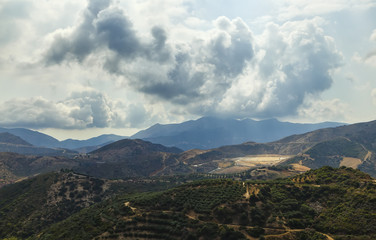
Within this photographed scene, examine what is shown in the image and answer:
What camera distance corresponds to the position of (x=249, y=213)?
258 feet

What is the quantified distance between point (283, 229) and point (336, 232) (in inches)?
532

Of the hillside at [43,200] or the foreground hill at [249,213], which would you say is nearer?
the foreground hill at [249,213]

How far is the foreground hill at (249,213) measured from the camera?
67.6 metres

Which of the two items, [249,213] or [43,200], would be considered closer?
[249,213]

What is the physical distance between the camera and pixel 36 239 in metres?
86.9

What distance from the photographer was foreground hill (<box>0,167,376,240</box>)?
67625mm

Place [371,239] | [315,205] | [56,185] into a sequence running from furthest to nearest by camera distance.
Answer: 1. [56,185]
2. [315,205]
3. [371,239]

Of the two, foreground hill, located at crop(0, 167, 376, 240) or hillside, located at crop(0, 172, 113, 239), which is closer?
foreground hill, located at crop(0, 167, 376, 240)

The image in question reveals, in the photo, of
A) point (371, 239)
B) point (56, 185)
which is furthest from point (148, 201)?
point (56, 185)

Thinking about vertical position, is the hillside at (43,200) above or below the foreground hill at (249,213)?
below

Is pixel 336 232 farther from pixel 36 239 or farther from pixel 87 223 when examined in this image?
pixel 36 239

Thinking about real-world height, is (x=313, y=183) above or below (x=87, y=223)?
above

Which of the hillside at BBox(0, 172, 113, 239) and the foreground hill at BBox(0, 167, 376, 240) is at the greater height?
the foreground hill at BBox(0, 167, 376, 240)

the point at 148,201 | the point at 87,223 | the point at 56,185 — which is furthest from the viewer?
the point at 56,185
